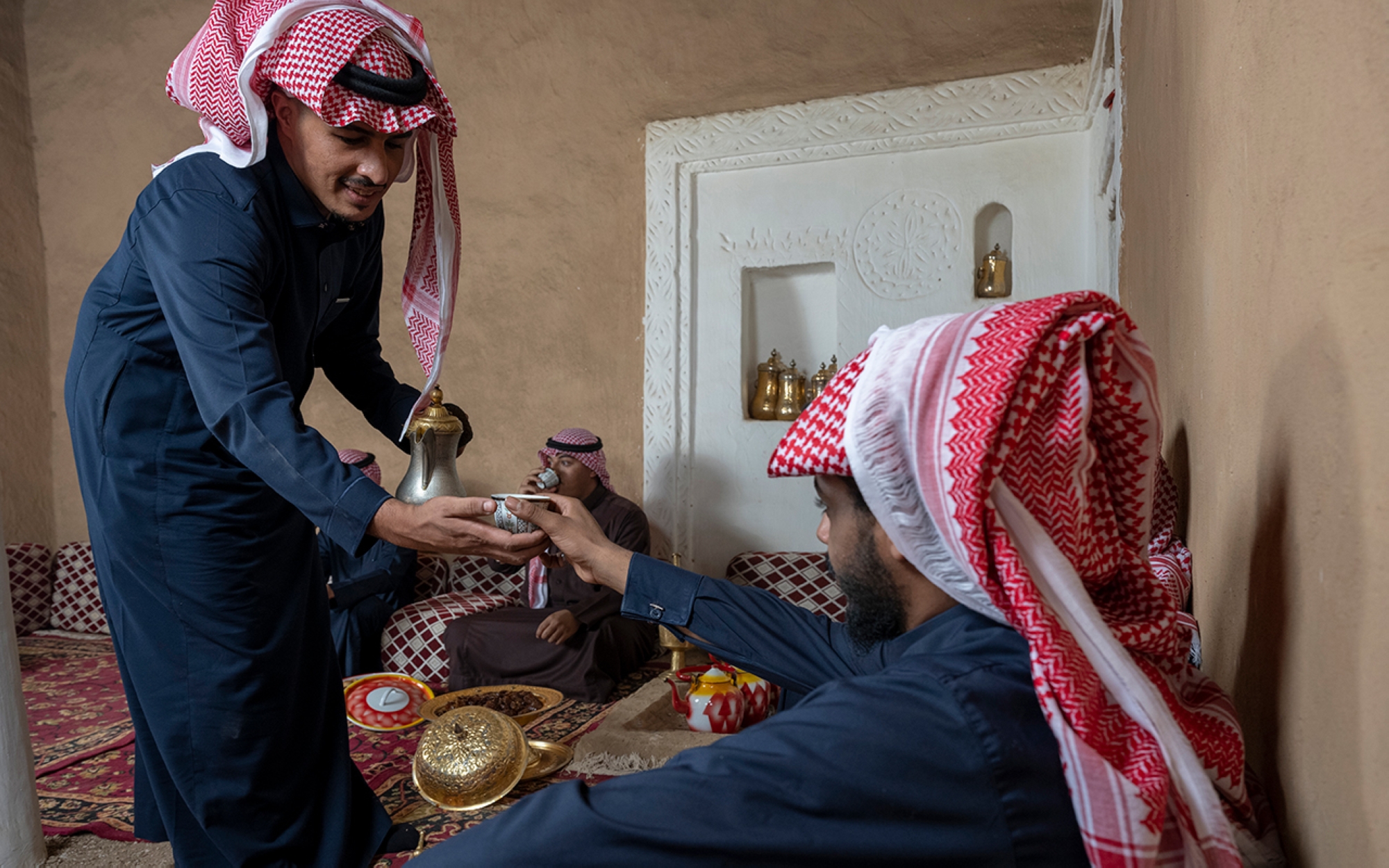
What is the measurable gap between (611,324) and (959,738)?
14.6 feet

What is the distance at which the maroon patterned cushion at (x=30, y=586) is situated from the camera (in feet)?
18.9

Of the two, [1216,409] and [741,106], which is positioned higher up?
[741,106]

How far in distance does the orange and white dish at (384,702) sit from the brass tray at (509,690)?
0.07 metres

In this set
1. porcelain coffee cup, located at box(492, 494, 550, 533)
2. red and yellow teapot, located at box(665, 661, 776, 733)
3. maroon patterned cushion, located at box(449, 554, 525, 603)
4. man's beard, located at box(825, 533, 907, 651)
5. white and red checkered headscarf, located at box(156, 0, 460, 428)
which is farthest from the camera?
maroon patterned cushion, located at box(449, 554, 525, 603)

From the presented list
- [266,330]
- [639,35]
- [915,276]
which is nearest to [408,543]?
[266,330]

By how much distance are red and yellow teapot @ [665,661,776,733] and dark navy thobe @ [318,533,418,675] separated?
1.90 metres

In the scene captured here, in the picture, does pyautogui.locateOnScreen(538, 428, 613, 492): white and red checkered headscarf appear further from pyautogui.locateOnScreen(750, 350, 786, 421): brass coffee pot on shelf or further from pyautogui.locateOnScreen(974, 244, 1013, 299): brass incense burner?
pyautogui.locateOnScreen(974, 244, 1013, 299): brass incense burner

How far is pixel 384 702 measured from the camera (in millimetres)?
3609

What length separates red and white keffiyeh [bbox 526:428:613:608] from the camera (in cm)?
457

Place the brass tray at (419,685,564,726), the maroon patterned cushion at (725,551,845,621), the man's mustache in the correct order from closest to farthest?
the man's mustache
the brass tray at (419,685,564,726)
the maroon patterned cushion at (725,551,845,621)

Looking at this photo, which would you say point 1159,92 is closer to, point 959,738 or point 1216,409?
point 1216,409

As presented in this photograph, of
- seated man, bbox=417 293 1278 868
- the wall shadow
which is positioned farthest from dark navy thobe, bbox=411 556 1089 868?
the wall shadow

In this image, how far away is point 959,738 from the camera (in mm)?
789

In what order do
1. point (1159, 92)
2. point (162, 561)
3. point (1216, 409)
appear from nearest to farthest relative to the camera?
point (1216, 409), point (162, 561), point (1159, 92)
